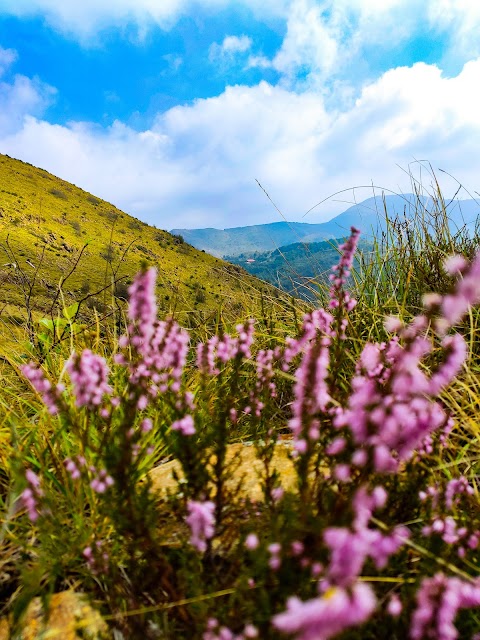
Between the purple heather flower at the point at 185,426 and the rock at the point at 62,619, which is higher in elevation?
the purple heather flower at the point at 185,426

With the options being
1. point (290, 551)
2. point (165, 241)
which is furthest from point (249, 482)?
point (165, 241)

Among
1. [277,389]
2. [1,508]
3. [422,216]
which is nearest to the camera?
[1,508]

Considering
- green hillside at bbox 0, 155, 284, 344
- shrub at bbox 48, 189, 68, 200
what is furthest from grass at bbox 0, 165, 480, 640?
shrub at bbox 48, 189, 68, 200

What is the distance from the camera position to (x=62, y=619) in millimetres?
1835

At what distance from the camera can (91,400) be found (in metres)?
1.80

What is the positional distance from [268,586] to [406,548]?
728 mm

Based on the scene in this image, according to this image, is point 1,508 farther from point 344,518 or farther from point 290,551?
point 344,518

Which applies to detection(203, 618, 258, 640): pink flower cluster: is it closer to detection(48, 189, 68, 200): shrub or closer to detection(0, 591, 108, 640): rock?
detection(0, 591, 108, 640): rock

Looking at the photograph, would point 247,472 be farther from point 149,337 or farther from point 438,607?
point 438,607

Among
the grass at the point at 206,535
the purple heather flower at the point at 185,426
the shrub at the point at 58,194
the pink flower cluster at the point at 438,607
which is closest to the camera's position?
the pink flower cluster at the point at 438,607

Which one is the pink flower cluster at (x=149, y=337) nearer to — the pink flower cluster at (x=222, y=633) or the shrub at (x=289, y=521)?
the shrub at (x=289, y=521)

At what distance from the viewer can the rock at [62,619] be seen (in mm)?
1727

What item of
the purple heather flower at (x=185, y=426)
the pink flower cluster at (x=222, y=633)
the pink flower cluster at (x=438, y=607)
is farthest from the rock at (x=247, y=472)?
the pink flower cluster at (x=438, y=607)

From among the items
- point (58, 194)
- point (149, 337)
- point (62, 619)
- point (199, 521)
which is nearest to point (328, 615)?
point (199, 521)
